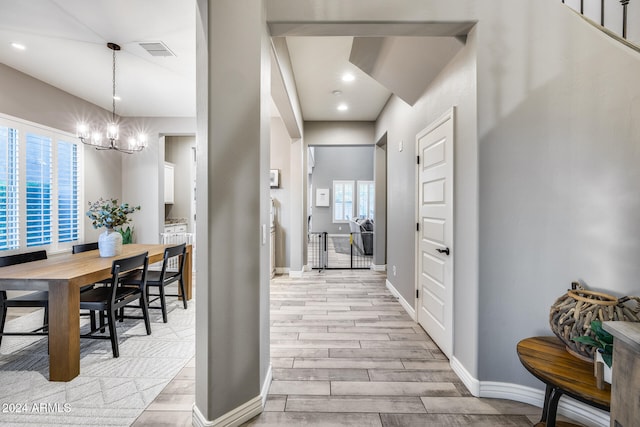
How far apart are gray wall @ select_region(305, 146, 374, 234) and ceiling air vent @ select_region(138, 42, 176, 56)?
8.59m

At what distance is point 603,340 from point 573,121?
1186mm

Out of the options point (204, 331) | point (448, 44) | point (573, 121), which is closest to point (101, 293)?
point (204, 331)

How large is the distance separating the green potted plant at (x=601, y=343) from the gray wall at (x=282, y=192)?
4.50m

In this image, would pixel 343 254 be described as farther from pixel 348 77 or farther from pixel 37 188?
pixel 37 188

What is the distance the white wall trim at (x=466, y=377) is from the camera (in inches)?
75.9

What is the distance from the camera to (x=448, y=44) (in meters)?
2.23

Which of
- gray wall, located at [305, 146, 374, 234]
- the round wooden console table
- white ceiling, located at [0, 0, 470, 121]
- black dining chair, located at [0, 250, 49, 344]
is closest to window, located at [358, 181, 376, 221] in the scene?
gray wall, located at [305, 146, 374, 234]

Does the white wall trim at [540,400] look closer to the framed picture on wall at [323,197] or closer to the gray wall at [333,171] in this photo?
the gray wall at [333,171]

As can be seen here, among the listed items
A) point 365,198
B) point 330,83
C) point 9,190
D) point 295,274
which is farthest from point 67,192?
point 365,198

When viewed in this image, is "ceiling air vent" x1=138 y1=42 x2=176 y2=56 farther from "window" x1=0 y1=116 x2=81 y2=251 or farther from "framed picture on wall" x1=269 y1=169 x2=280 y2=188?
"framed picture on wall" x1=269 y1=169 x2=280 y2=188

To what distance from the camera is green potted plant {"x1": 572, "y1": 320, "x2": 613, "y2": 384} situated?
47.3 inches

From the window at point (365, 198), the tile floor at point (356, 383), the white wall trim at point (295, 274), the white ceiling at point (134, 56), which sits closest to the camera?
the tile floor at point (356, 383)

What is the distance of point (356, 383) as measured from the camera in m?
2.08

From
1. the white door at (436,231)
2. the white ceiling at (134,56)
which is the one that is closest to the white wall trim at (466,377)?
the white door at (436,231)
